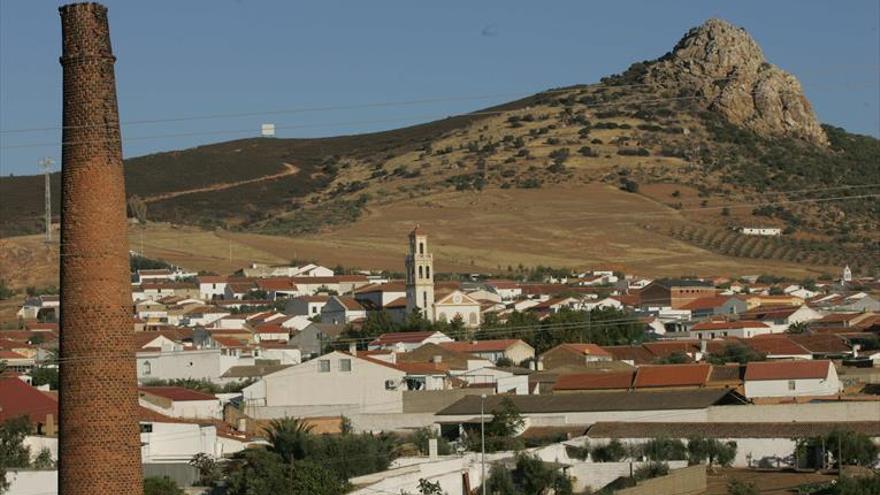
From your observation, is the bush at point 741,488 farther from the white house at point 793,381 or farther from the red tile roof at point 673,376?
the red tile roof at point 673,376

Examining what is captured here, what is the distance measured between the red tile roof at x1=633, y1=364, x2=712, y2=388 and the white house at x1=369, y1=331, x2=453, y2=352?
18840 millimetres

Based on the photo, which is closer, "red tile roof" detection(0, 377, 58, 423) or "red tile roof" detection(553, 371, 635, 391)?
"red tile roof" detection(0, 377, 58, 423)

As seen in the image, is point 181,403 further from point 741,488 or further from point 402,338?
point 402,338

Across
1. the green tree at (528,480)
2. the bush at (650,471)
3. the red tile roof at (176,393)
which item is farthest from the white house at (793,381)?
the green tree at (528,480)

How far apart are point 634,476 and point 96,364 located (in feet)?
69.3

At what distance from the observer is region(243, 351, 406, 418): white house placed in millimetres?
71500

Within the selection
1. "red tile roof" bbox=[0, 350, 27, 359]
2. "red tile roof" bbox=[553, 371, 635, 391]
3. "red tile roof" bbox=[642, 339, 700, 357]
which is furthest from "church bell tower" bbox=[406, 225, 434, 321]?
"red tile roof" bbox=[553, 371, 635, 391]

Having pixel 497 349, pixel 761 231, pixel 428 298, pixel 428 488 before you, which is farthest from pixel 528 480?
pixel 761 231

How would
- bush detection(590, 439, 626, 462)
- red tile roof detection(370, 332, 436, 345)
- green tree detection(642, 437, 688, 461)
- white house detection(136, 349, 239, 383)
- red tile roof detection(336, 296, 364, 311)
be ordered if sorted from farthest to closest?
red tile roof detection(336, 296, 364, 311) → red tile roof detection(370, 332, 436, 345) → white house detection(136, 349, 239, 383) → bush detection(590, 439, 626, 462) → green tree detection(642, 437, 688, 461)

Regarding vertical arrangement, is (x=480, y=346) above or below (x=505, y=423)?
above

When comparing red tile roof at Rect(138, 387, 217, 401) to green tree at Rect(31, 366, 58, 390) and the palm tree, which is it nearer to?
green tree at Rect(31, 366, 58, 390)

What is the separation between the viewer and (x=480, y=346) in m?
91.8

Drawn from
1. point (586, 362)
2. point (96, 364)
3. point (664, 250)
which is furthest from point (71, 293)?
point (664, 250)

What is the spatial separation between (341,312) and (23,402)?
61.5 metres
